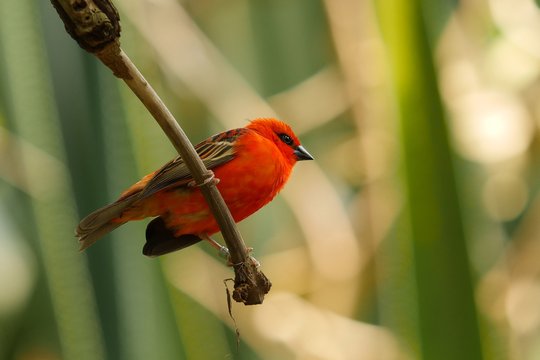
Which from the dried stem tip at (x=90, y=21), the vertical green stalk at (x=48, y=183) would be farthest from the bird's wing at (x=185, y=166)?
the dried stem tip at (x=90, y=21)

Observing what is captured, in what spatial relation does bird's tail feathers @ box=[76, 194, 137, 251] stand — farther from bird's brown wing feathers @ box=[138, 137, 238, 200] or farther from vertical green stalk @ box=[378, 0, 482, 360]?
vertical green stalk @ box=[378, 0, 482, 360]

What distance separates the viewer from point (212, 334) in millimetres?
4168

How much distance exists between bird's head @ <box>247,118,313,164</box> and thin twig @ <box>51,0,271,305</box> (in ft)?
4.45

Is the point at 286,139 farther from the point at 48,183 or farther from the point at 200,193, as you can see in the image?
the point at 48,183

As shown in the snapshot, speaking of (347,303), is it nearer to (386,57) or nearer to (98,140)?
(98,140)

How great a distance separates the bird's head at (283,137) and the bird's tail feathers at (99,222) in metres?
0.92

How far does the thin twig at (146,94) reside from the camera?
1.88 metres

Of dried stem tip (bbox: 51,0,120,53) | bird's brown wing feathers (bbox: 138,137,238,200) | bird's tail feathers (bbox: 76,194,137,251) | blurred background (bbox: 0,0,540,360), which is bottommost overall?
blurred background (bbox: 0,0,540,360)

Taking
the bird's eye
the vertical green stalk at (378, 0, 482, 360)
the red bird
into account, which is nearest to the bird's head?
the bird's eye

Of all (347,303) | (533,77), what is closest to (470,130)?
(533,77)

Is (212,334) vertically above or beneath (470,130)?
above

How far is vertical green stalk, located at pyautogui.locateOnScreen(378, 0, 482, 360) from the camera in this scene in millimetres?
3227

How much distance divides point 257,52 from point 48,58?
1.38 m

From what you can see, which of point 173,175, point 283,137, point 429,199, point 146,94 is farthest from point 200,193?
point 146,94
